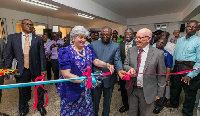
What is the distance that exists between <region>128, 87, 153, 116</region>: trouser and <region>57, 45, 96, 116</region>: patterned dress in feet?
2.23

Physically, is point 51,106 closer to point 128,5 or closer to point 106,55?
point 106,55

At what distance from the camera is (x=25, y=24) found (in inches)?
84.1

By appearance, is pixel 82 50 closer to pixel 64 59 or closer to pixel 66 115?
pixel 64 59

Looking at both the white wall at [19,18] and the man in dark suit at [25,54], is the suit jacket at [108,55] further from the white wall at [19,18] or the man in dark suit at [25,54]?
the white wall at [19,18]

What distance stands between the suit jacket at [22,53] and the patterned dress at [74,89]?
42.8 inches

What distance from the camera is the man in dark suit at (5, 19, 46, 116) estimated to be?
2.17 m

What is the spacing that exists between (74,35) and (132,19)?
1060 cm

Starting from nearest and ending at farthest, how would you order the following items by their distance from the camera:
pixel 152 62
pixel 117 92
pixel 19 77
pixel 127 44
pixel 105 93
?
pixel 152 62 → pixel 105 93 → pixel 19 77 → pixel 127 44 → pixel 117 92

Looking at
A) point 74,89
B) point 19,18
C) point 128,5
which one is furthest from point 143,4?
point 19,18

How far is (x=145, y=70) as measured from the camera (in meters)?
1.57

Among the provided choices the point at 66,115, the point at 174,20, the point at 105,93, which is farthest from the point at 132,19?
the point at 66,115

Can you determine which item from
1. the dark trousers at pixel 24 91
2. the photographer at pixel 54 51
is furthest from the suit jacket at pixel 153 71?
the photographer at pixel 54 51

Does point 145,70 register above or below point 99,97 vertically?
above

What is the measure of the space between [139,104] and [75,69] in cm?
115
